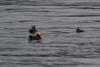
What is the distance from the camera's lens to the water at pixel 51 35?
23.0 m

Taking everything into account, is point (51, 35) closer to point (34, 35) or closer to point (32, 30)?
point (34, 35)

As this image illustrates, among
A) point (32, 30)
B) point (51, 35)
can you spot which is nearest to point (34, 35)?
point (32, 30)

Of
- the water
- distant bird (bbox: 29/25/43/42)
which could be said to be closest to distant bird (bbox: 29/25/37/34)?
distant bird (bbox: 29/25/43/42)

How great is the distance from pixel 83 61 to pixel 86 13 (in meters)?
14.2

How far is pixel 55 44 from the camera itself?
25.7m

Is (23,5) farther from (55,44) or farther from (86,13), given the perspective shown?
(55,44)

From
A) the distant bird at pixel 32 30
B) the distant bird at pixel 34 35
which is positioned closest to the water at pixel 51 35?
the distant bird at pixel 34 35

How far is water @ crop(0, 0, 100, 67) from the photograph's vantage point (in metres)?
23.0

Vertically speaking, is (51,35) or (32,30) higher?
(32,30)

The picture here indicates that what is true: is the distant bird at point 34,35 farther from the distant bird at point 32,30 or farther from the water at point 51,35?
the water at point 51,35

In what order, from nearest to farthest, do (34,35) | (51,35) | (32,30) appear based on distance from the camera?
(34,35), (51,35), (32,30)

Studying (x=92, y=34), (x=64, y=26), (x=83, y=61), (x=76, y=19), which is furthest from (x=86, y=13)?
(x=83, y=61)

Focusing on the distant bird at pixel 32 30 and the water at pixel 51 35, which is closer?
the water at pixel 51 35

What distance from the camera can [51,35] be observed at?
27766 millimetres
